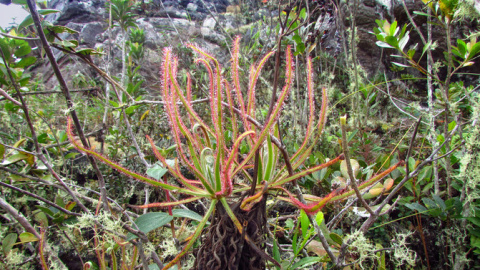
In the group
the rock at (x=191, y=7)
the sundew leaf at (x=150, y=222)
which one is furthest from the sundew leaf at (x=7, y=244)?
the rock at (x=191, y=7)

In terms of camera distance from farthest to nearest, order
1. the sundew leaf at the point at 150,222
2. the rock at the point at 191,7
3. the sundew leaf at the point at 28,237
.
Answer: the rock at the point at 191,7 → the sundew leaf at the point at 28,237 → the sundew leaf at the point at 150,222

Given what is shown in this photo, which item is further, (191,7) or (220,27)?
(191,7)

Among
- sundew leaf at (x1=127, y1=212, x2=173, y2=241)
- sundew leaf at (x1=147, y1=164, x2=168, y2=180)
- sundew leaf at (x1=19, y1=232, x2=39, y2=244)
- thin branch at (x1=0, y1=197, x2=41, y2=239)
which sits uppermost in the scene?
sundew leaf at (x1=147, y1=164, x2=168, y2=180)

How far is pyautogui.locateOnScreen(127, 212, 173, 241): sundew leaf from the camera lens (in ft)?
2.20

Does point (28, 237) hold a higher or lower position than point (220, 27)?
lower

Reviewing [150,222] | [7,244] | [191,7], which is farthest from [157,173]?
[191,7]

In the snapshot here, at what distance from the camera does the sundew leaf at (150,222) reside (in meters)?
0.67

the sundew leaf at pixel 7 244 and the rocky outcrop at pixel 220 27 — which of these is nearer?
the sundew leaf at pixel 7 244

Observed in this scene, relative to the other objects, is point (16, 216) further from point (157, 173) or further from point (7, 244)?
point (157, 173)

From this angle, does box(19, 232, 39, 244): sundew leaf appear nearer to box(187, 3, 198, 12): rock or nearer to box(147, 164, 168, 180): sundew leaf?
box(147, 164, 168, 180): sundew leaf

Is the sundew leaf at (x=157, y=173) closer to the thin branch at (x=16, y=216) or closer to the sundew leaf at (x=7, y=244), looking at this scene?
the thin branch at (x=16, y=216)

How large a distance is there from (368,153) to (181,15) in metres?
7.27

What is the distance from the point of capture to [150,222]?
2.25ft

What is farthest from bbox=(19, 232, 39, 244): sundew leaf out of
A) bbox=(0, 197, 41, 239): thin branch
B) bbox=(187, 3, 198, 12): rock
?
bbox=(187, 3, 198, 12): rock
